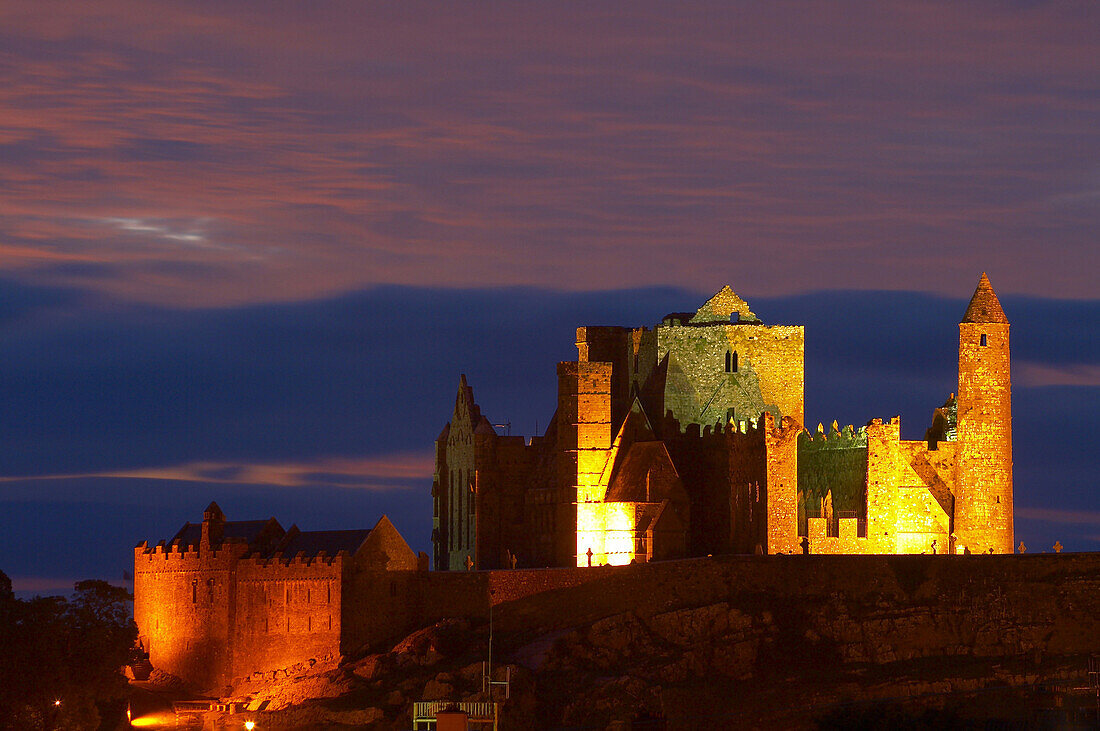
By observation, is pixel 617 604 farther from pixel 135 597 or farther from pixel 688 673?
pixel 135 597

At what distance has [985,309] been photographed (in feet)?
379

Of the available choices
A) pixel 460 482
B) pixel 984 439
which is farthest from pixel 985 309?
pixel 460 482

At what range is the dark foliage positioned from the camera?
106438 millimetres

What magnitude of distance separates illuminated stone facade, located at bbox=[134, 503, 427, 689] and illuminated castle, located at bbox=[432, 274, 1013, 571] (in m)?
8.90

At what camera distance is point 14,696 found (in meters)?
106

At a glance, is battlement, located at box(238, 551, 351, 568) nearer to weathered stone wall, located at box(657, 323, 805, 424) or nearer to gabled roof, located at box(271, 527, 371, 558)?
gabled roof, located at box(271, 527, 371, 558)

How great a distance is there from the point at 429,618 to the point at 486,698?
15.6 m

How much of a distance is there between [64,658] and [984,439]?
131 ft

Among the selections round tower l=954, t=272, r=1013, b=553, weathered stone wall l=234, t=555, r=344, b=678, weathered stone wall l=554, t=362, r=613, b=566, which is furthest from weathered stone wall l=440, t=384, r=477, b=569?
round tower l=954, t=272, r=1013, b=553

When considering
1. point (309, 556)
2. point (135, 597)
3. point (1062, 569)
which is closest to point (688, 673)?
point (1062, 569)

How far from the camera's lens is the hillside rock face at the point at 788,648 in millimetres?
99812

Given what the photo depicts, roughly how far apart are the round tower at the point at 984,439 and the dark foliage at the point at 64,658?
36.1 m

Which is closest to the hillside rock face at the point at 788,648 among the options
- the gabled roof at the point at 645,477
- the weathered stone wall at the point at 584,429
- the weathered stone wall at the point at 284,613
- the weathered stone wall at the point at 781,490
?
the weathered stone wall at the point at 284,613

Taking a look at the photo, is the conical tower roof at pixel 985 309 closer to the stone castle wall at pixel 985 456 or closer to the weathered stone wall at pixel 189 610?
the stone castle wall at pixel 985 456
